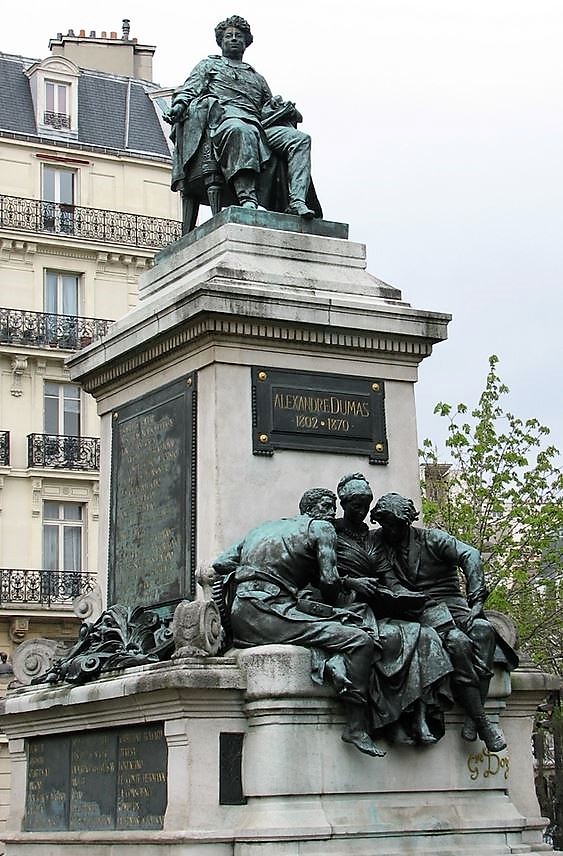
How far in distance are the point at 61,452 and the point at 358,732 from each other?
93.1ft

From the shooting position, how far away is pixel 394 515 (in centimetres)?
1127

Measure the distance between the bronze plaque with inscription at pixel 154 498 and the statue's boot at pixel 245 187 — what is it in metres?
1.64

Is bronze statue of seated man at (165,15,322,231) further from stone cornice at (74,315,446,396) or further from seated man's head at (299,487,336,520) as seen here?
seated man's head at (299,487,336,520)

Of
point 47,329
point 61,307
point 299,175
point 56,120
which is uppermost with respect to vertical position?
point 56,120

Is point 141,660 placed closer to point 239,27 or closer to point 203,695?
point 203,695

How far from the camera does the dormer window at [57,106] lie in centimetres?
4066

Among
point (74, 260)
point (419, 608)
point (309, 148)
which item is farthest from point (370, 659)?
point (74, 260)

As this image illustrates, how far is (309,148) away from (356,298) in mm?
1486

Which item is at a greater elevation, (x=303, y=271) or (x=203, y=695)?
(x=303, y=271)

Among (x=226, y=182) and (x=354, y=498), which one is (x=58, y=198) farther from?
(x=354, y=498)

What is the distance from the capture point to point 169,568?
39.8ft

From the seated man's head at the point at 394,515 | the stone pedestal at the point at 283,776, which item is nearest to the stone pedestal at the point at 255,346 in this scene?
the seated man's head at the point at 394,515

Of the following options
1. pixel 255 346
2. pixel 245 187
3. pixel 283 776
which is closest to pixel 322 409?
pixel 255 346

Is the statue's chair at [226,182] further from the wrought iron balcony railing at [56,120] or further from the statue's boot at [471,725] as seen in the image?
the wrought iron balcony railing at [56,120]
